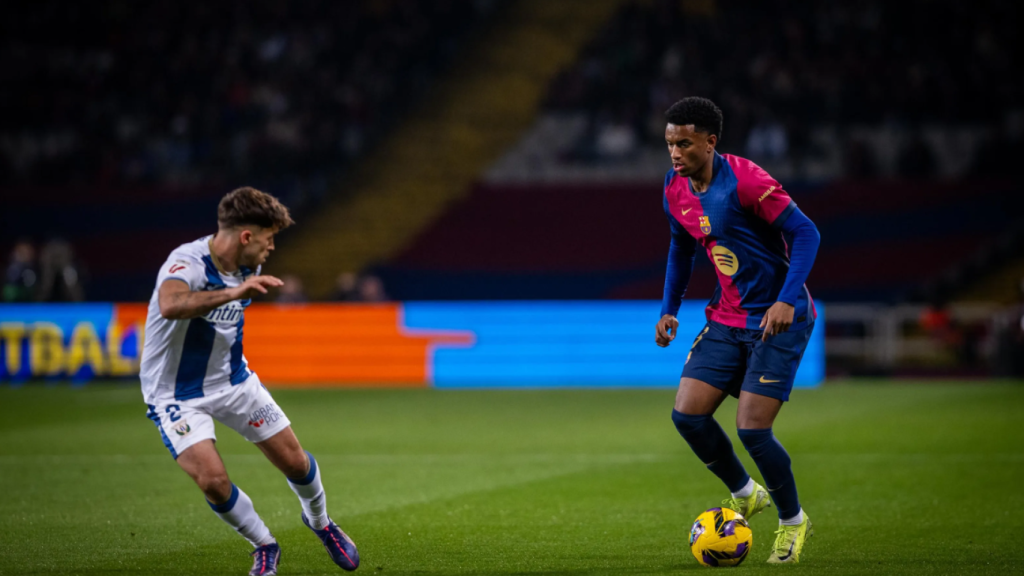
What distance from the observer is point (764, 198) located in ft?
19.3

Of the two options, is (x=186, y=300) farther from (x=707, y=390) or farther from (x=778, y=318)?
(x=778, y=318)

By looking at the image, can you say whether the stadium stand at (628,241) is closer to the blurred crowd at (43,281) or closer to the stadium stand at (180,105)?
the stadium stand at (180,105)

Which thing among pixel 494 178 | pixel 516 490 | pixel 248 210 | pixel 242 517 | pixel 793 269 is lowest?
pixel 494 178

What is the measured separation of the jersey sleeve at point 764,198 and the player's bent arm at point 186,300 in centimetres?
241

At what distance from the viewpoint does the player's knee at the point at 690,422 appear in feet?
19.9

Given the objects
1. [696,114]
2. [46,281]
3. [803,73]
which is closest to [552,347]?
[46,281]

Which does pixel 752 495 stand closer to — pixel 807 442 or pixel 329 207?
pixel 807 442

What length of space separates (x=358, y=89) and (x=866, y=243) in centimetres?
1203

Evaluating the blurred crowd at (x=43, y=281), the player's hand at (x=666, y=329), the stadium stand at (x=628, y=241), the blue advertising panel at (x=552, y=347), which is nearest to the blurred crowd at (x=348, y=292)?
the blue advertising panel at (x=552, y=347)

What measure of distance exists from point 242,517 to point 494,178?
70.0ft

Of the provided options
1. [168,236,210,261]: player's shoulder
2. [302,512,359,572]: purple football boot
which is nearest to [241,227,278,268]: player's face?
[168,236,210,261]: player's shoulder

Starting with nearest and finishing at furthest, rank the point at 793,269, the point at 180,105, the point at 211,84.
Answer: the point at 793,269, the point at 180,105, the point at 211,84

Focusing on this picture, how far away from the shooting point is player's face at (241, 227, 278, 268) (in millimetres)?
5551

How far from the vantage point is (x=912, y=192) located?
78.9 ft
